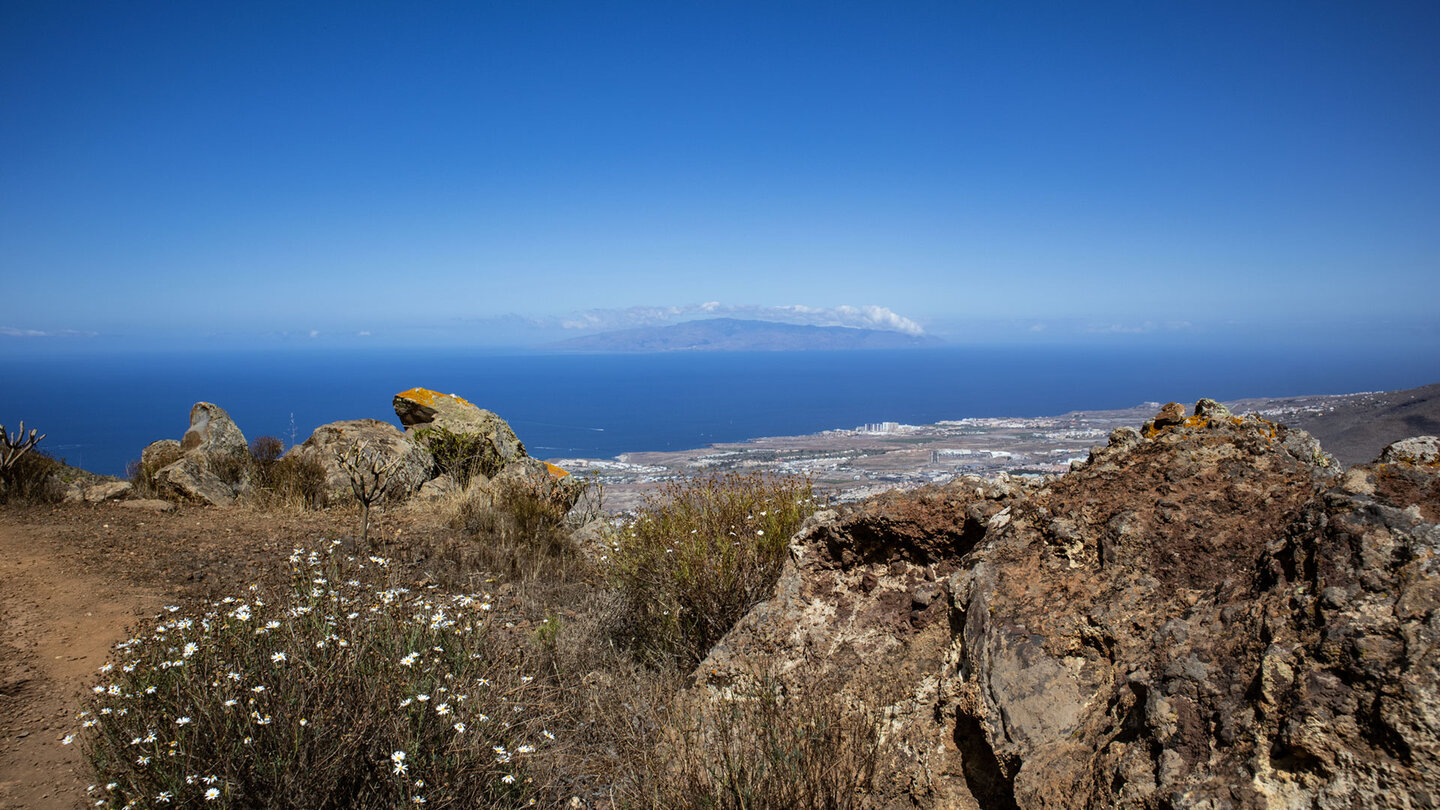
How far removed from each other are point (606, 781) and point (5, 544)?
25.5 feet

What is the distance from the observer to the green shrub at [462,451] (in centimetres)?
1164

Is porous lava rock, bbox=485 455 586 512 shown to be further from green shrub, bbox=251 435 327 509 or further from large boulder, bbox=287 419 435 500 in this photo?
green shrub, bbox=251 435 327 509

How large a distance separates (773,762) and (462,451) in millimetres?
10490

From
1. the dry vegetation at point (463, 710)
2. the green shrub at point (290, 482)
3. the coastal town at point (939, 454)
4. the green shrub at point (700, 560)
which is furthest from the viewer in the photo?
the coastal town at point (939, 454)

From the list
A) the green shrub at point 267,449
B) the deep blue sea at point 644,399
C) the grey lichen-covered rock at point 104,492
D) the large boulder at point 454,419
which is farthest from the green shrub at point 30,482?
the deep blue sea at point 644,399

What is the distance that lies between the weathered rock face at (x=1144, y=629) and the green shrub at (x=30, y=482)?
33.3 ft

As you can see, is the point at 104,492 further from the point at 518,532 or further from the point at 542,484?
the point at 518,532

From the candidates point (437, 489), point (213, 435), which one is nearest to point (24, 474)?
point (213, 435)

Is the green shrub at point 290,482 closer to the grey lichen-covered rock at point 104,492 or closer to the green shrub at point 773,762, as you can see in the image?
the grey lichen-covered rock at point 104,492

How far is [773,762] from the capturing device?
2.31 metres

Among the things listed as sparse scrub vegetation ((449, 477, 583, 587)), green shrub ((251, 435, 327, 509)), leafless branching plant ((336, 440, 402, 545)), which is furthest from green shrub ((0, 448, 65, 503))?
sparse scrub vegetation ((449, 477, 583, 587))

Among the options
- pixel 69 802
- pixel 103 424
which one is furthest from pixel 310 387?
pixel 69 802

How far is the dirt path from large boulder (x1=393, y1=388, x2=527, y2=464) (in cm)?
542

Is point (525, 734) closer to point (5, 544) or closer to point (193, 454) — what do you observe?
point (5, 544)
